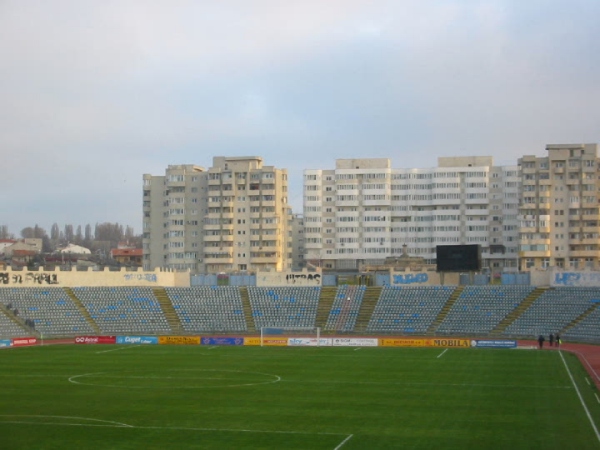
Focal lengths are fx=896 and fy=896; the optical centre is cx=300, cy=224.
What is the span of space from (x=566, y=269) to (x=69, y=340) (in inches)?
2154

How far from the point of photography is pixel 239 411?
4469 centimetres

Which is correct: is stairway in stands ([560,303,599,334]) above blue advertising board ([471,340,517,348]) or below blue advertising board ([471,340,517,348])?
above

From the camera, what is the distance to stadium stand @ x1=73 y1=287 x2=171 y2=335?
9775cm

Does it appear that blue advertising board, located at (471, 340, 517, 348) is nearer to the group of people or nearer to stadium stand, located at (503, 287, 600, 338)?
the group of people

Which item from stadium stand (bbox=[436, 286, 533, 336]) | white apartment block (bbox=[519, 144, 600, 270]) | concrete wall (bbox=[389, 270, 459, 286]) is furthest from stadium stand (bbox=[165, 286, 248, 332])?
white apartment block (bbox=[519, 144, 600, 270])

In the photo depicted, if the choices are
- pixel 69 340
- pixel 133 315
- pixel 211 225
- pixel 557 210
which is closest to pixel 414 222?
pixel 557 210

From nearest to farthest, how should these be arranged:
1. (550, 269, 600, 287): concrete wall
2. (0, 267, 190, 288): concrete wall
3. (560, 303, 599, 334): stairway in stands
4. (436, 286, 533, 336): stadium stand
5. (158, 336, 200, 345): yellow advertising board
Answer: (560, 303, 599, 334): stairway in stands < (158, 336, 200, 345): yellow advertising board < (436, 286, 533, 336): stadium stand < (550, 269, 600, 287): concrete wall < (0, 267, 190, 288): concrete wall

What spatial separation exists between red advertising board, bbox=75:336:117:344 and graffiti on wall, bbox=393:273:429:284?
3635 cm

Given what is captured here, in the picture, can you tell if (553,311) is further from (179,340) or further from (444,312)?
(179,340)

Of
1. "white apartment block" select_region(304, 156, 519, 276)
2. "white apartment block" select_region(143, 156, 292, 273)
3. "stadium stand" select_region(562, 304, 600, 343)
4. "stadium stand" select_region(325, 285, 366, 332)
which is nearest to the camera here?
"stadium stand" select_region(562, 304, 600, 343)

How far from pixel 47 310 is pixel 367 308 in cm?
3538

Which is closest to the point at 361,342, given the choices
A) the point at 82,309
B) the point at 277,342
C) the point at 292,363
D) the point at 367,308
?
the point at 277,342

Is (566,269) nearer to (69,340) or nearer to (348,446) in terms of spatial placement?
(69,340)

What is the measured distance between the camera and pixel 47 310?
321ft
